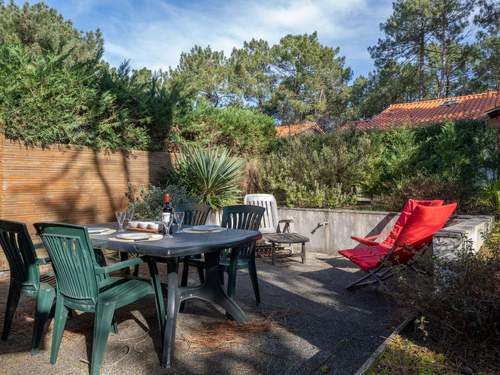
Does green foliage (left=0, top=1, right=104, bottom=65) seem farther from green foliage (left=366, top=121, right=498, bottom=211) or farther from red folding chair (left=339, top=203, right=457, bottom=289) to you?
red folding chair (left=339, top=203, right=457, bottom=289)

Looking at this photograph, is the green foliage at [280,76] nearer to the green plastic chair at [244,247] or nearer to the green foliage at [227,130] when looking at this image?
the green foliage at [227,130]

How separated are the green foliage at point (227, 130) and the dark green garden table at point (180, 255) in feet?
16.5

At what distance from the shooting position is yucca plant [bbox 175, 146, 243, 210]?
723 cm

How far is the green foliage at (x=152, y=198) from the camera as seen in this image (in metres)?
6.32

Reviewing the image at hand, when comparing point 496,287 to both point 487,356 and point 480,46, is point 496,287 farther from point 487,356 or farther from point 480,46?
point 480,46

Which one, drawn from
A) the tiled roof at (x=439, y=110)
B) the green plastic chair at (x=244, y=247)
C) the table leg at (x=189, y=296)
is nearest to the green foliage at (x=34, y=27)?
the green plastic chair at (x=244, y=247)

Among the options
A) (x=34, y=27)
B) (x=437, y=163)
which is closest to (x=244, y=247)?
(x=437, y=163)

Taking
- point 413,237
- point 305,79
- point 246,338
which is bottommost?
point 246,338

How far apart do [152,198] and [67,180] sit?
1.34 metres

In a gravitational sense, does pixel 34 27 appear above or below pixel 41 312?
above

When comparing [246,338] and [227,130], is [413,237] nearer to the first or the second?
[246,338]

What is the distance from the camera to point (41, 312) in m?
2.75

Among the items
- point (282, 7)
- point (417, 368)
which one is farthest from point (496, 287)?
point (282, 7)

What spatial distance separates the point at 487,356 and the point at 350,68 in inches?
1055
